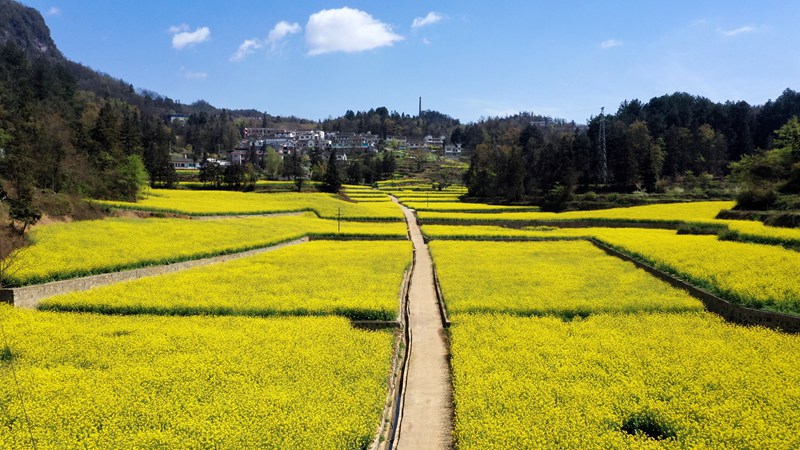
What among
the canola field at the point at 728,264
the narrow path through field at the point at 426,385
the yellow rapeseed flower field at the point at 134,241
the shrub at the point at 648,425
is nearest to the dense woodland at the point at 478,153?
the yellow rapeseed flower field at the point at 134,241

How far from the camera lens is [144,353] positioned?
52.0 ft

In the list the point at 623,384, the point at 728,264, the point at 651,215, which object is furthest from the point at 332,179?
the point at 623,384

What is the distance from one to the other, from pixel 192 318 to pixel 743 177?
57.8 m

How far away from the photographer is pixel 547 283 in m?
26.2

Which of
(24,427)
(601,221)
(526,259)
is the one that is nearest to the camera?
(24,427)

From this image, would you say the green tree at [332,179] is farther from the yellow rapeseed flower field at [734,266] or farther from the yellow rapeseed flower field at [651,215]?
the yellow rapeseed flower field at [734,266]

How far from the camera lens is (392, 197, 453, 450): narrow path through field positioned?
11680mm

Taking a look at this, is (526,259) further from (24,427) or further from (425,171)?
(425,171)

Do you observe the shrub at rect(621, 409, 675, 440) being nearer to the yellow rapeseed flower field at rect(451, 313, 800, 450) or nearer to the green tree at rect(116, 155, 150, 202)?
the yellow rapeseed flower field at rect(451, 313, 800, 450)

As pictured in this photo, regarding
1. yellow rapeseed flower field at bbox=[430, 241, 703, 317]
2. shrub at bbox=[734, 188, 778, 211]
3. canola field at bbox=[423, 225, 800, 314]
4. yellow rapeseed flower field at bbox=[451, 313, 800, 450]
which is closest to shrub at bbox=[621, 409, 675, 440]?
yellow rapeseed flower field at bbox=[451, 313, 800, 450]

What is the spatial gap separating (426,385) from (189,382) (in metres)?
6.70

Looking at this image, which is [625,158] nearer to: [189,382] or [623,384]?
[623,384]

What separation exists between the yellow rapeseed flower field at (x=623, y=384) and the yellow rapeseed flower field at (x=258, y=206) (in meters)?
37.6

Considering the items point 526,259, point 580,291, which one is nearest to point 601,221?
point 526,259
